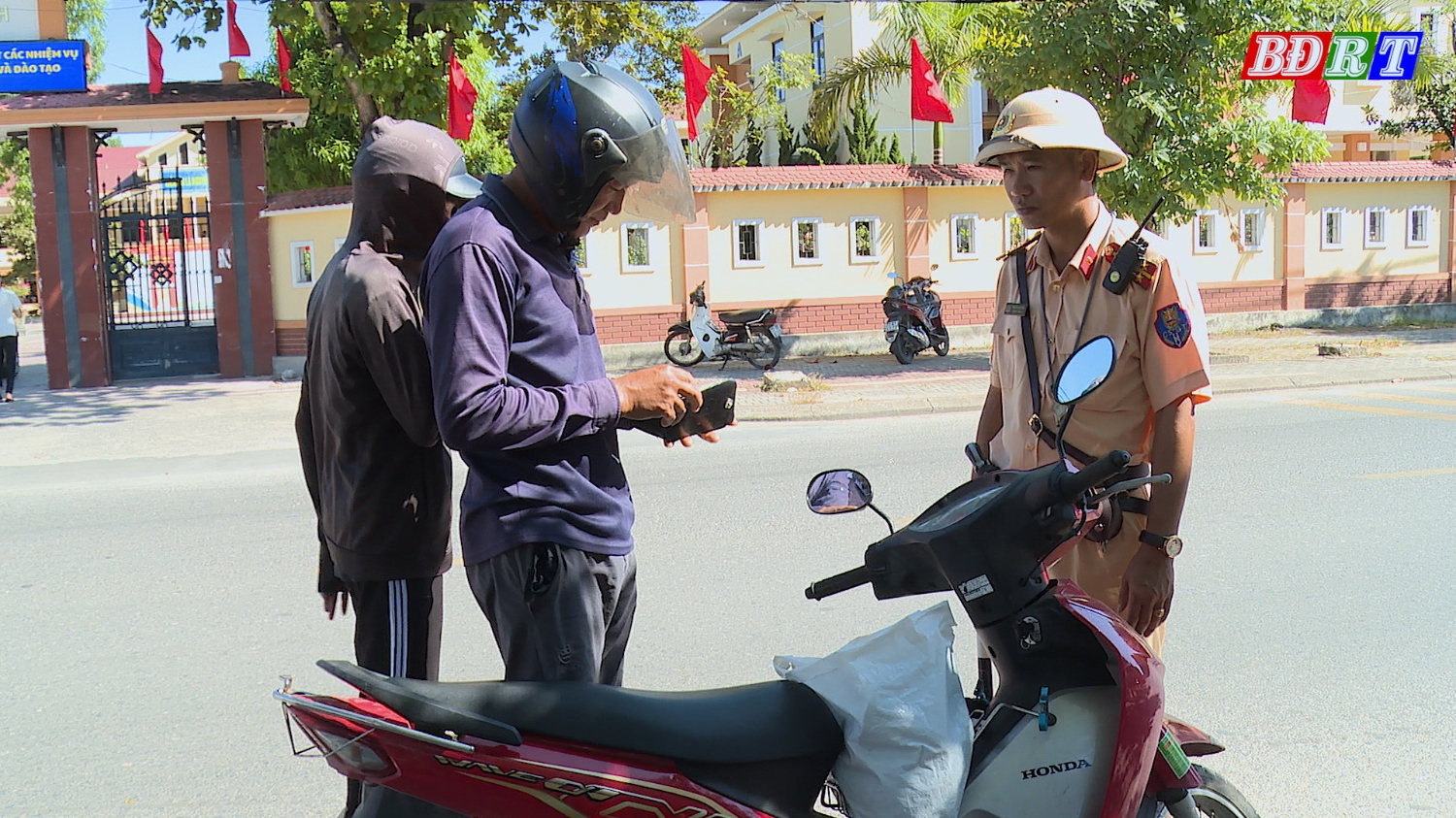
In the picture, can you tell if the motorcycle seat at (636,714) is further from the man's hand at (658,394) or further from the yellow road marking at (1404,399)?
the yellow road marking at (1404,399)

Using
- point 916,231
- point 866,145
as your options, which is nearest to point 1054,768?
point 916,231

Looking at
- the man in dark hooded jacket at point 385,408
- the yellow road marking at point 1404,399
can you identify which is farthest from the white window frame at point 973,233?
the man in dark hooded jacket at point 385,408

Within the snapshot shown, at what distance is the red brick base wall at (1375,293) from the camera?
21.2 metres

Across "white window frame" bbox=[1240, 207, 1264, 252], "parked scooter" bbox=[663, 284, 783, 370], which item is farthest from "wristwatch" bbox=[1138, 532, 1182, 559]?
"white window frame" bbox=[1240, 207, 1264, 252]

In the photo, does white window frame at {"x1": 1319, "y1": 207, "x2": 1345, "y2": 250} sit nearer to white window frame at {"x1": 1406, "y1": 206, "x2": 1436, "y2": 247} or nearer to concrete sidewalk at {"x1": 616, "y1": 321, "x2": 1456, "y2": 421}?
white window frame at {"x1": 1406, "y1": 206, "x2": 1436, "y2": 247}

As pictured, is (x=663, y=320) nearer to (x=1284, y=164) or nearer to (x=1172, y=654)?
(x=1284, y=164)

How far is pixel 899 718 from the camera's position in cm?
214

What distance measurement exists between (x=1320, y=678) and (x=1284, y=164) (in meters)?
11.4

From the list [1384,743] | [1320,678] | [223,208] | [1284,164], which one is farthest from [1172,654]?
[223,208]

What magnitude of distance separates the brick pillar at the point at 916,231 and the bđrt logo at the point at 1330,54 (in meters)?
5.60

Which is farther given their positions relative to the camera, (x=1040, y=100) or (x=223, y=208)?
(x=223, y=208)

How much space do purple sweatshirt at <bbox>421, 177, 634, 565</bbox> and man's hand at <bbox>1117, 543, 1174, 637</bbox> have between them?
109 cm

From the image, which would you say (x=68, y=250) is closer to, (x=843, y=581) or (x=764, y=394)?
(x=764, y=394)

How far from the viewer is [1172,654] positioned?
466 centimetres
